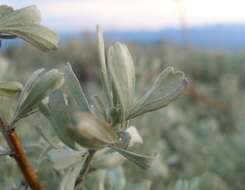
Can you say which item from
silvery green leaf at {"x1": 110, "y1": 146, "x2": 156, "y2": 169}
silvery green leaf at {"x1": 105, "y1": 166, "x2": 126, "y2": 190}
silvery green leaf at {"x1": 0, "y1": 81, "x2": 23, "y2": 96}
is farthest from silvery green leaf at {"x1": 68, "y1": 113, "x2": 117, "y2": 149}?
silvery green leaf at {"x1": 105, "y1": 166, "x2": 126, "y2": 190}

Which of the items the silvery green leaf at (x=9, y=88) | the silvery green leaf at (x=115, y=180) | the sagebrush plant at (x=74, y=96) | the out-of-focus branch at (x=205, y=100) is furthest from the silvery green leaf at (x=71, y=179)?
the out-of-focus branch at (x=205, y=100)

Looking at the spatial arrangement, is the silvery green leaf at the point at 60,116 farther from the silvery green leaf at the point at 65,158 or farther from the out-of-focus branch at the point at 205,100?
the out-of-focus branch at the point at 205,100

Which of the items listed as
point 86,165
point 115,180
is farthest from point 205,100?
point 86,165

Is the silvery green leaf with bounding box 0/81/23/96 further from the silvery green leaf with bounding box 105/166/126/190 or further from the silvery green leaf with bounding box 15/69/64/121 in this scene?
the silvery green leaf with bounding box 105/166/126/190

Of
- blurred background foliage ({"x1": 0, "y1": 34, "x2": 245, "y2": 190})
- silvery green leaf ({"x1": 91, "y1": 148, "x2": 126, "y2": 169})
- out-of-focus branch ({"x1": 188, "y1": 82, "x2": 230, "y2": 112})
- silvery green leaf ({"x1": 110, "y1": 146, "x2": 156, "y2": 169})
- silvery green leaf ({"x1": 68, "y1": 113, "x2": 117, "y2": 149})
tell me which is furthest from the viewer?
out-of-focus branch ({"x1": 188, "y1": 82, "x2": 230, "y2": 112})

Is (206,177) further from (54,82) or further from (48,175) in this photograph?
(54,82)

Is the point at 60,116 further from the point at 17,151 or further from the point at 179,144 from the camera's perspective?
the point at 179,144

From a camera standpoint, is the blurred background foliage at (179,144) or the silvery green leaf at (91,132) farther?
the blurred background foliage at (179,144)
